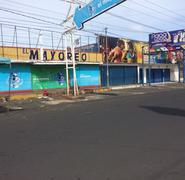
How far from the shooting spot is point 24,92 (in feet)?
95.0

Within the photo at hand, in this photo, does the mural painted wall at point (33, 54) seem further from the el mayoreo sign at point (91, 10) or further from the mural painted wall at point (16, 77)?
the el mayoreo sign at point (91, 10)

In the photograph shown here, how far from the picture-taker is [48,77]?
31.5m

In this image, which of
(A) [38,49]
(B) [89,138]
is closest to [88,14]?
(A) [38,49]

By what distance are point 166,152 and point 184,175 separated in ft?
5.37

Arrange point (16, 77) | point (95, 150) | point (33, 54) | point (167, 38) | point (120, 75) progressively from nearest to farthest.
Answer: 1. point (95, 150)
2. point (16, 77)
3. point (33, 54)
4. point (120, 75)
5. point (167, 38)

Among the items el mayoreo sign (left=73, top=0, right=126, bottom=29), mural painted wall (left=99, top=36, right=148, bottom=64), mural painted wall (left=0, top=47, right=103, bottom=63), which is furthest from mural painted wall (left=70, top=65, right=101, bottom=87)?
el mayoreo sign (left=73, top=0, right=126, bottom=29)

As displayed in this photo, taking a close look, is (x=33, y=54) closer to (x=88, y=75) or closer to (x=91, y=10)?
(x=91, y=10)

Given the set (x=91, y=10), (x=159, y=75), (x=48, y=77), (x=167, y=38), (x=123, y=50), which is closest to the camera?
(x=91, y=10)

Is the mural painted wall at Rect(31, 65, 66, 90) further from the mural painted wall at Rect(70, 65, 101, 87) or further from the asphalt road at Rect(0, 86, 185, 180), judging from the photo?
the asphalt road at Rect(0, 86, 185, 180)

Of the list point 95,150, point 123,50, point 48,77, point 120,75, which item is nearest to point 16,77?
point 48,77

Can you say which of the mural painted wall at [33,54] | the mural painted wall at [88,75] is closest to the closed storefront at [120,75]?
the mural painted wall at [88,75]

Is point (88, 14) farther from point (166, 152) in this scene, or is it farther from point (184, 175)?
point (184, 175)

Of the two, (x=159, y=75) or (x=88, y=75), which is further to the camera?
(x=159, y=75)

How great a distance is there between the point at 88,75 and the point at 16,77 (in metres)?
9.56
